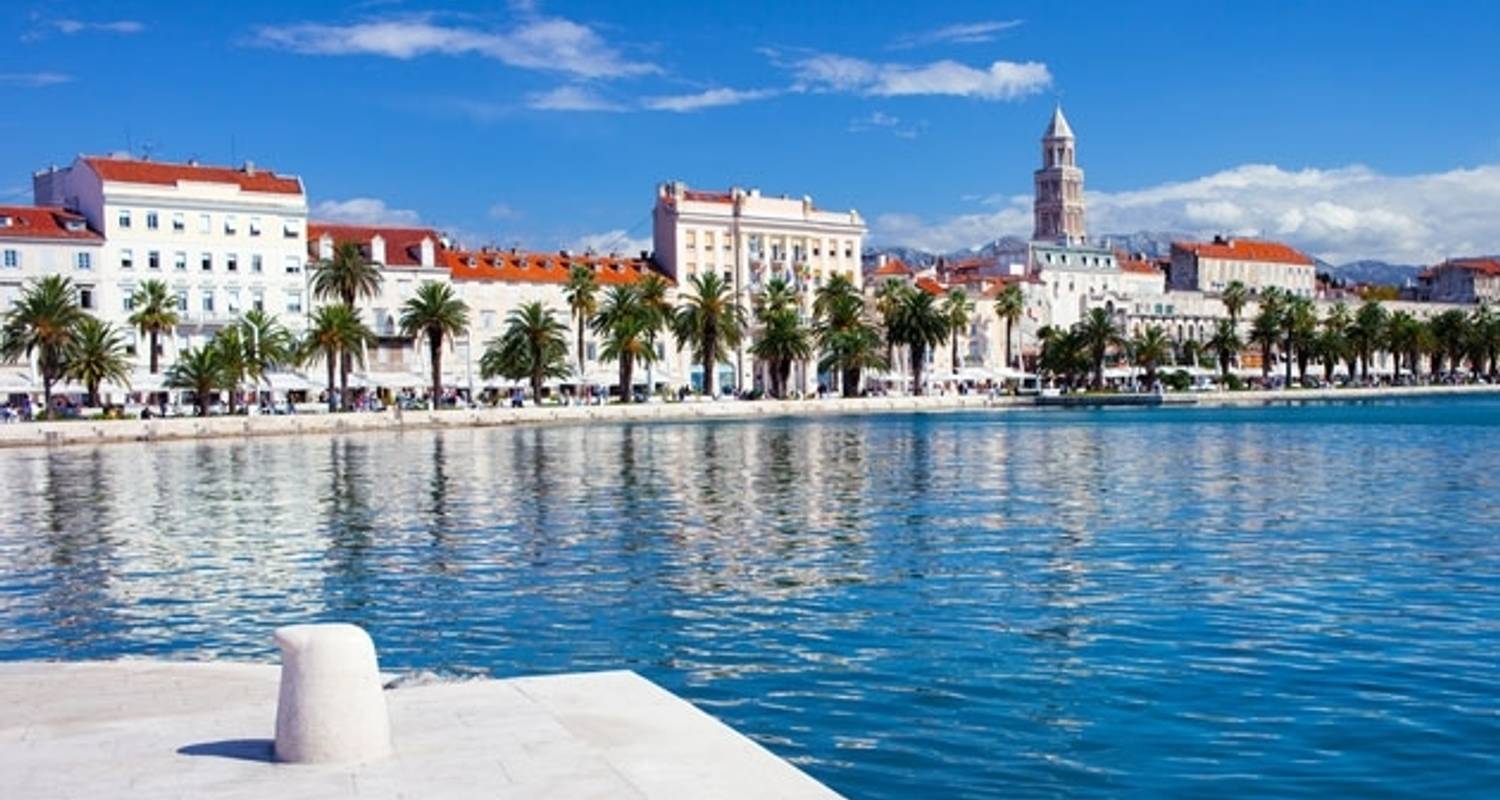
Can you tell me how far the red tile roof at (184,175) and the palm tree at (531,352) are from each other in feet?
61.2

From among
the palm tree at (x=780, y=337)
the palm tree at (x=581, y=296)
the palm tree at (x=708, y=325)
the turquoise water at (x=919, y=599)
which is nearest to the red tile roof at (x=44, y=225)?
the palm tree at (x=581, y=296)

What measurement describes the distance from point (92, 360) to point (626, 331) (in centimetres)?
3681

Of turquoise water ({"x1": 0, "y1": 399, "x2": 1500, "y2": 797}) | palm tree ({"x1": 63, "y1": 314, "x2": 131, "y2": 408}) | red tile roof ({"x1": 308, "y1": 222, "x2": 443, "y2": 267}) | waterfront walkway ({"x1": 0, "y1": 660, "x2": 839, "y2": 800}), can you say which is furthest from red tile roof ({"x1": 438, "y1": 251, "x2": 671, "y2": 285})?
waterfront walkway ({"x1": 0, "y1": 660, "x2": 839, "y2": 800})

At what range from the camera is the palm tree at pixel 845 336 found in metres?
128

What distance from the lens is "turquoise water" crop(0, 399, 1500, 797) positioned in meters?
13.9

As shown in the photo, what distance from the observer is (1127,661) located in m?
17.4

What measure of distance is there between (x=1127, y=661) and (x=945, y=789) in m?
5.56

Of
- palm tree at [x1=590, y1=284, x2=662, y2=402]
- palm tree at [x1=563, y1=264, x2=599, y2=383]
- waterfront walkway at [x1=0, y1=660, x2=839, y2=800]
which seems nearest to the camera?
waterfront walkway at [x1=0, y1=660, x2=839, y2=800]

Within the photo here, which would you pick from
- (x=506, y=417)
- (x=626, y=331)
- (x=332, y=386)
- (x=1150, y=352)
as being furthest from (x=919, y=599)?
(x=1150, y=352)

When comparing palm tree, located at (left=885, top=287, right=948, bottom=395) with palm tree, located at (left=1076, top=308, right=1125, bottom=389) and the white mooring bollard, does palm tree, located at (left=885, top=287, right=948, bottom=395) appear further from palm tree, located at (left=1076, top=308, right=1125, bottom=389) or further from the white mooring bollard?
the white mooring bollard

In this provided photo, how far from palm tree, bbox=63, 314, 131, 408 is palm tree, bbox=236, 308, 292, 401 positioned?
8.16 metres

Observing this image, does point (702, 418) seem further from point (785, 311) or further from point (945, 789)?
point (945, 789)

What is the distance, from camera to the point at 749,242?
142m

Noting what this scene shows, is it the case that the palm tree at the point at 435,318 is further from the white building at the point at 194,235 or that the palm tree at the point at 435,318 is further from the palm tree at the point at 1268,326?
the palm tree at the point at 1268,326
